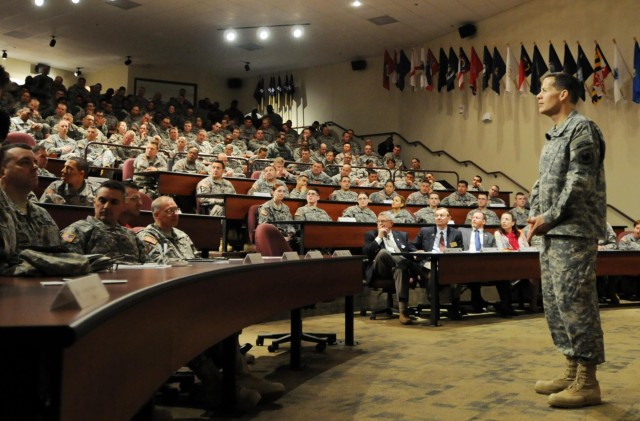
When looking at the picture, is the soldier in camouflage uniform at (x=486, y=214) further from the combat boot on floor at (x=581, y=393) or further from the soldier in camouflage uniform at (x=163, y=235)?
the combat boot on floor at (x=581, y=393)

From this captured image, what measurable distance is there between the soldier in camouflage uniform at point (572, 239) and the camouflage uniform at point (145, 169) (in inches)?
204

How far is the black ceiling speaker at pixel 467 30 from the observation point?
39.8 ft

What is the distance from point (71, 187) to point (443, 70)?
31.3 feet

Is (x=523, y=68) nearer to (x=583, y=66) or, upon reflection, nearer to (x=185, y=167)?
(x=583, y=66)

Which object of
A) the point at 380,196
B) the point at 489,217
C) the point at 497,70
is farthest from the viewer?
the point at 497,70

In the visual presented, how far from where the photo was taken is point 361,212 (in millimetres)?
7668

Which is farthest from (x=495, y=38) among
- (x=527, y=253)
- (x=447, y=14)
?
(x=527, y=253)

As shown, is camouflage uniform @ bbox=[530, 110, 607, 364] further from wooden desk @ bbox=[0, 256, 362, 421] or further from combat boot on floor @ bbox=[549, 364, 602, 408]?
wooden desk @ bbox=[0, 256, 362, 421]

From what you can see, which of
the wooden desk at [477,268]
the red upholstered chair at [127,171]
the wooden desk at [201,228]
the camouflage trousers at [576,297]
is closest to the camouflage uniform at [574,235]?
the camouflage trousers at [576,297]

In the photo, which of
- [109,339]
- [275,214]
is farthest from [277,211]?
[109,339]

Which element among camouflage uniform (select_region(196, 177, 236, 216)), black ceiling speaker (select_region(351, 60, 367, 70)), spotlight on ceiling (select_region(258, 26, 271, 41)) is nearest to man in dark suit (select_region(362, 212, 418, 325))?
camouflage uniform (select_region(196, 177, 236, 216))

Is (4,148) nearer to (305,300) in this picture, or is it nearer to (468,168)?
(305,300)

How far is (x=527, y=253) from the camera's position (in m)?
6.16

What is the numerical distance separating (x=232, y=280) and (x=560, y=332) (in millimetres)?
1448
